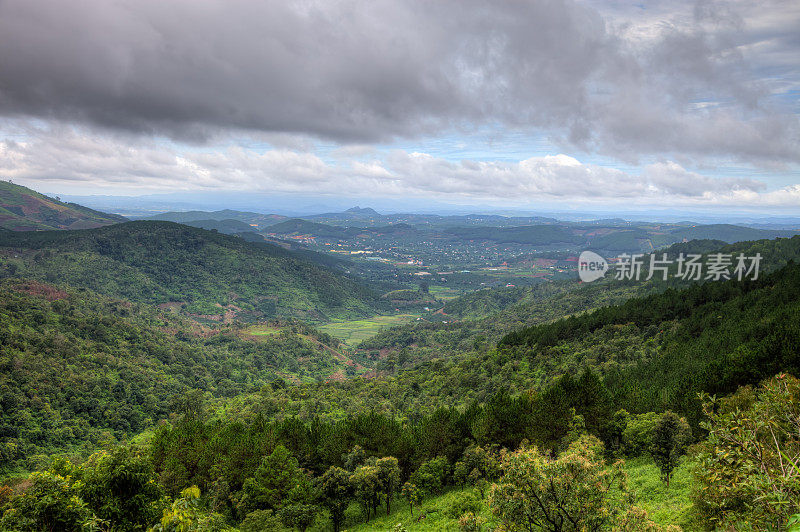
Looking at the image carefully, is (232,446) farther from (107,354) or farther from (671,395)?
(107,354)

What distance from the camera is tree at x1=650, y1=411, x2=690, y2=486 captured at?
1137 inches

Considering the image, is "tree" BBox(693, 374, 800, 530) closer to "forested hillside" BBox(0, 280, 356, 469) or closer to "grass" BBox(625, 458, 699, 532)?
"grass" BBox(625, 458, 699, 532)

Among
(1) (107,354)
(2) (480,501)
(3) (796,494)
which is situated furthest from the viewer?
(1) (107,354)

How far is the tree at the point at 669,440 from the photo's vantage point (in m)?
28.9

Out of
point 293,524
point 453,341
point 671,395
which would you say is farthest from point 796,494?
point 453,341

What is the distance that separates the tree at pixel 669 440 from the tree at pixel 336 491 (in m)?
26.6

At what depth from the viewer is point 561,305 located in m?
174

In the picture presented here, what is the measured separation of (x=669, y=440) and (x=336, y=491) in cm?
2885

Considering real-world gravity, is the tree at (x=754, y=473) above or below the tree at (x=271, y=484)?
above

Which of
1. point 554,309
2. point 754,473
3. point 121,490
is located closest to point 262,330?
point 554,309

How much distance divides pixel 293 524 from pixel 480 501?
16.2m

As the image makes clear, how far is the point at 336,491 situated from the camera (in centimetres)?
3700

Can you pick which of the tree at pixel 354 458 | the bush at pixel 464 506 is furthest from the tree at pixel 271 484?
the bush at pixel 464 506

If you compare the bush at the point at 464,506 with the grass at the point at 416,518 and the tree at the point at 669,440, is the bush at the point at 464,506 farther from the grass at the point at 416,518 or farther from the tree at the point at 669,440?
the tree at the point at 669,440
